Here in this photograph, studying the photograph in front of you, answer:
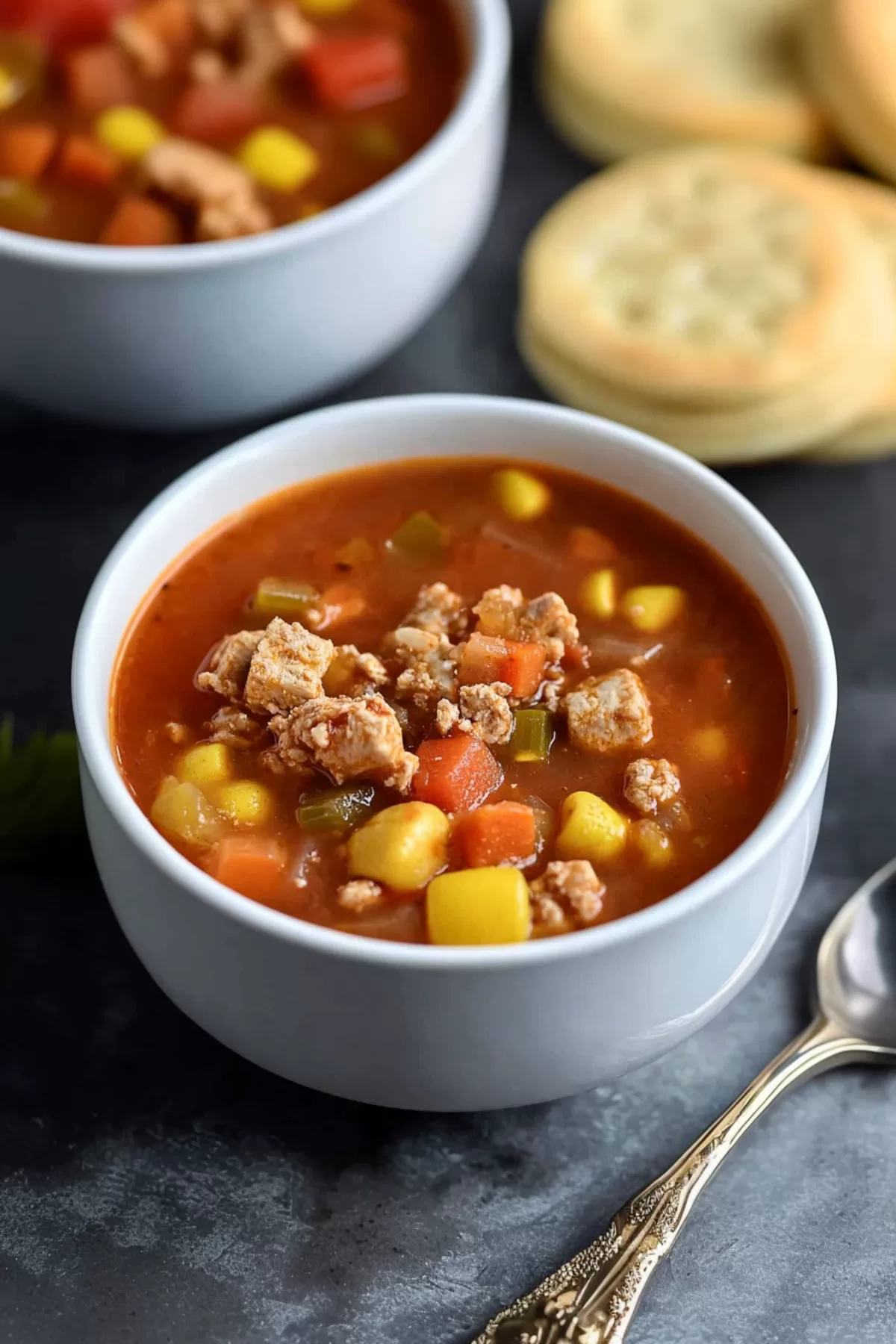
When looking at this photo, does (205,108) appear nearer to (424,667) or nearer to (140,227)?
(140,227)

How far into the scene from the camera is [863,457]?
12.6 feet

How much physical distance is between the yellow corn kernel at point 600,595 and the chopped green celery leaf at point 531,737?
268mm

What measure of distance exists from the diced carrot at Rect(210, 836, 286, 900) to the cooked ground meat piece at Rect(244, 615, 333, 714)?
24 cm

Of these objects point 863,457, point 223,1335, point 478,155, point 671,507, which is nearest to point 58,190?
point 478,155

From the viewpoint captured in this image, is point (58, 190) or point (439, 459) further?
point (58, 190)

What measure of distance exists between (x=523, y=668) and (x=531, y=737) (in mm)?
126

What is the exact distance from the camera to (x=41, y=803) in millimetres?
3125

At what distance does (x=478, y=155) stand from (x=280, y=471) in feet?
3.54

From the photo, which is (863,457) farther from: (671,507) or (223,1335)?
(223,1335)

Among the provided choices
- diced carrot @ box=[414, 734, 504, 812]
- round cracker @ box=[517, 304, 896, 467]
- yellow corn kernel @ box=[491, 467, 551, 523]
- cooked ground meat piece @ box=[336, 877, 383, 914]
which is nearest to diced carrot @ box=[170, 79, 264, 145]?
round cracker @ box=[517, 304, 896, 467]

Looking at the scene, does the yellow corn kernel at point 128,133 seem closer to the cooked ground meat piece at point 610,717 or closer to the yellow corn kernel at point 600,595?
the yellow corn kernel at point 600,595

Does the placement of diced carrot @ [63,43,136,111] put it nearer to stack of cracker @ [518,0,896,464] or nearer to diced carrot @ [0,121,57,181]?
diced carrot @ [0,121,57,181]

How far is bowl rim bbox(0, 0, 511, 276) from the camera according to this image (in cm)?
320

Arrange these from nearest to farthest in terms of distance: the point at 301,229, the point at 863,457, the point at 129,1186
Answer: the point at 129,1186
the point at 301,229
the point at 863,457
